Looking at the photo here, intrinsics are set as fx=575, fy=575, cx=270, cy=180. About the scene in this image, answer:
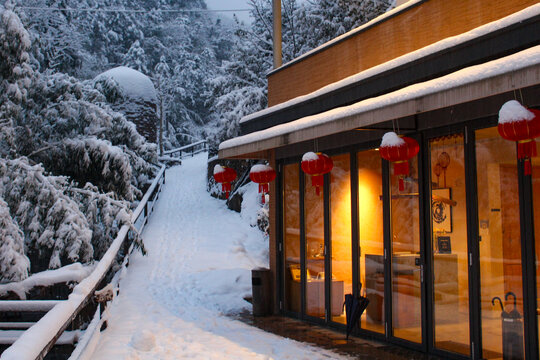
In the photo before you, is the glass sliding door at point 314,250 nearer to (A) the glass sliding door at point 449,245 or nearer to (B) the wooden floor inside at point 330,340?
(B) the wooden floor inside at point 330,340

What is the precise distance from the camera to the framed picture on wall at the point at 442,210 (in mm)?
6781

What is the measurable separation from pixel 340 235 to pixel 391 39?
2.97m

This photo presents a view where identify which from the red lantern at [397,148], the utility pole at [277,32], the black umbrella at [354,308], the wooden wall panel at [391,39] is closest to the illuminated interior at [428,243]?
the black umbrella at [354,308]

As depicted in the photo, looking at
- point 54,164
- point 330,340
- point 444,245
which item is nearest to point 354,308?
point 330,340

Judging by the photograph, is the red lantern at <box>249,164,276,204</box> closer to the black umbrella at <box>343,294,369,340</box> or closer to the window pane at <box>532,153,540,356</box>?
the black umbrella at <box>343,294,369,340</box>

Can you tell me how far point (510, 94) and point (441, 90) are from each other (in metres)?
1.02

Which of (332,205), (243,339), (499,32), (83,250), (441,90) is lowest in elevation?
(243,339)

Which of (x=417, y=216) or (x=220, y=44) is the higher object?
(x=220, y=44)

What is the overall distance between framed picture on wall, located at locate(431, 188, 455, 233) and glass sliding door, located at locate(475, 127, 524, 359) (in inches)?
18.9

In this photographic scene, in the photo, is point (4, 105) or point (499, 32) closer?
point (499, 32)

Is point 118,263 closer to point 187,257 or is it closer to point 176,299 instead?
point 187,257

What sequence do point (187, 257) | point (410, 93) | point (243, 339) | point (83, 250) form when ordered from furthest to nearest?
point (187, 257) < point (83, 250) < point (243, 339) < point (410, 93)

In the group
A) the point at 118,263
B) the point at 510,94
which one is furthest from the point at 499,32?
the point at 118,263

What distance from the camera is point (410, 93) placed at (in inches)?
229
